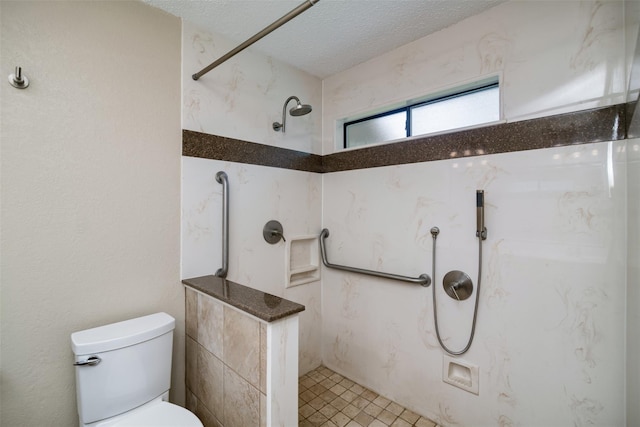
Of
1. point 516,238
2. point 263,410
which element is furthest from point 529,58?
point 263,410

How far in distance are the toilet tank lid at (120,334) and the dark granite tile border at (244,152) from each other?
91cm

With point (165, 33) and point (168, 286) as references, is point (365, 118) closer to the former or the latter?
point (165, 33)

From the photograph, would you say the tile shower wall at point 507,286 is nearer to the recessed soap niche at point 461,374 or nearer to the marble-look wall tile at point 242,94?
the recessed soap niche at point 461,374

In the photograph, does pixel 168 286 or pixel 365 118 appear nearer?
pixel 168 286

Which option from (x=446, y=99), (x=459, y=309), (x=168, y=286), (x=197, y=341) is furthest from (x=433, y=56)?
(x=197, y=341)

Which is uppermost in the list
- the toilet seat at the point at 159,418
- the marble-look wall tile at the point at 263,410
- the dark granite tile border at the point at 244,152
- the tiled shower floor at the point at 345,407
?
the dark granite tile border at the point at 244,152

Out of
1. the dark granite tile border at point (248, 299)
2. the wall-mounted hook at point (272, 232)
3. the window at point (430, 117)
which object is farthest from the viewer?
the wall-mounted hook at point (272, 232)

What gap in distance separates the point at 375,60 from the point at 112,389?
241cm

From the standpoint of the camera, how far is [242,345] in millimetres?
1215

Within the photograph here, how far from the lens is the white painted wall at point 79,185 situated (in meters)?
1.12

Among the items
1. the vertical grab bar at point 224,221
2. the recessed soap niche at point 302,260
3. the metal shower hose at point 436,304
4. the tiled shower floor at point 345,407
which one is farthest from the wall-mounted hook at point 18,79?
the tiled shower floor at point 345,407

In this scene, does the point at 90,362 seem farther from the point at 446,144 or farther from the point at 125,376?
the point at 446,144

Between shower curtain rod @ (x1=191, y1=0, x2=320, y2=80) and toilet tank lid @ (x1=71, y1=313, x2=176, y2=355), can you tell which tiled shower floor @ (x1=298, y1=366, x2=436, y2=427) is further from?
shower curtain rod @ (x1=191, y1=0, x2=320, y2=80)

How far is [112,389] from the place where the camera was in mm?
1160
